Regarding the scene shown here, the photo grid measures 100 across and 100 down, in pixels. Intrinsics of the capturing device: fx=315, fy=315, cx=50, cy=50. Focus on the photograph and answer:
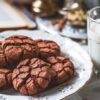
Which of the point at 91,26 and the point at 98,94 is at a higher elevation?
the point at 91,26

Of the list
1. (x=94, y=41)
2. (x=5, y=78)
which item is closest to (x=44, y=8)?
(x=94, y=41)

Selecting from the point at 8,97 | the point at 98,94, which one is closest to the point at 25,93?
the point at 8,97

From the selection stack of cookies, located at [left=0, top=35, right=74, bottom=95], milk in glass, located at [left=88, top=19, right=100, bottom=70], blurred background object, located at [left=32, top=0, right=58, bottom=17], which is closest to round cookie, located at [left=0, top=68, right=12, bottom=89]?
stack of cookies, located at [left=0, top=35, right=74, bottom=95]

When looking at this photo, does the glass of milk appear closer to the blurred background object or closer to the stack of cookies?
the stack of cookies

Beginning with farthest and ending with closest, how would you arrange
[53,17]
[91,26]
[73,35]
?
[53,17], [73,35], [91,26]

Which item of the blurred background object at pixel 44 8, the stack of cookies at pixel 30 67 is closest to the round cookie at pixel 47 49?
the stack of cookies at pixel 30 67

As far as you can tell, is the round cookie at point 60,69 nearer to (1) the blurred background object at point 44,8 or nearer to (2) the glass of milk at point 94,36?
(2) the glass of milk at point 94,36

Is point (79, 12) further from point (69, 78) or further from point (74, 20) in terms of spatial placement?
point (69, 78)
